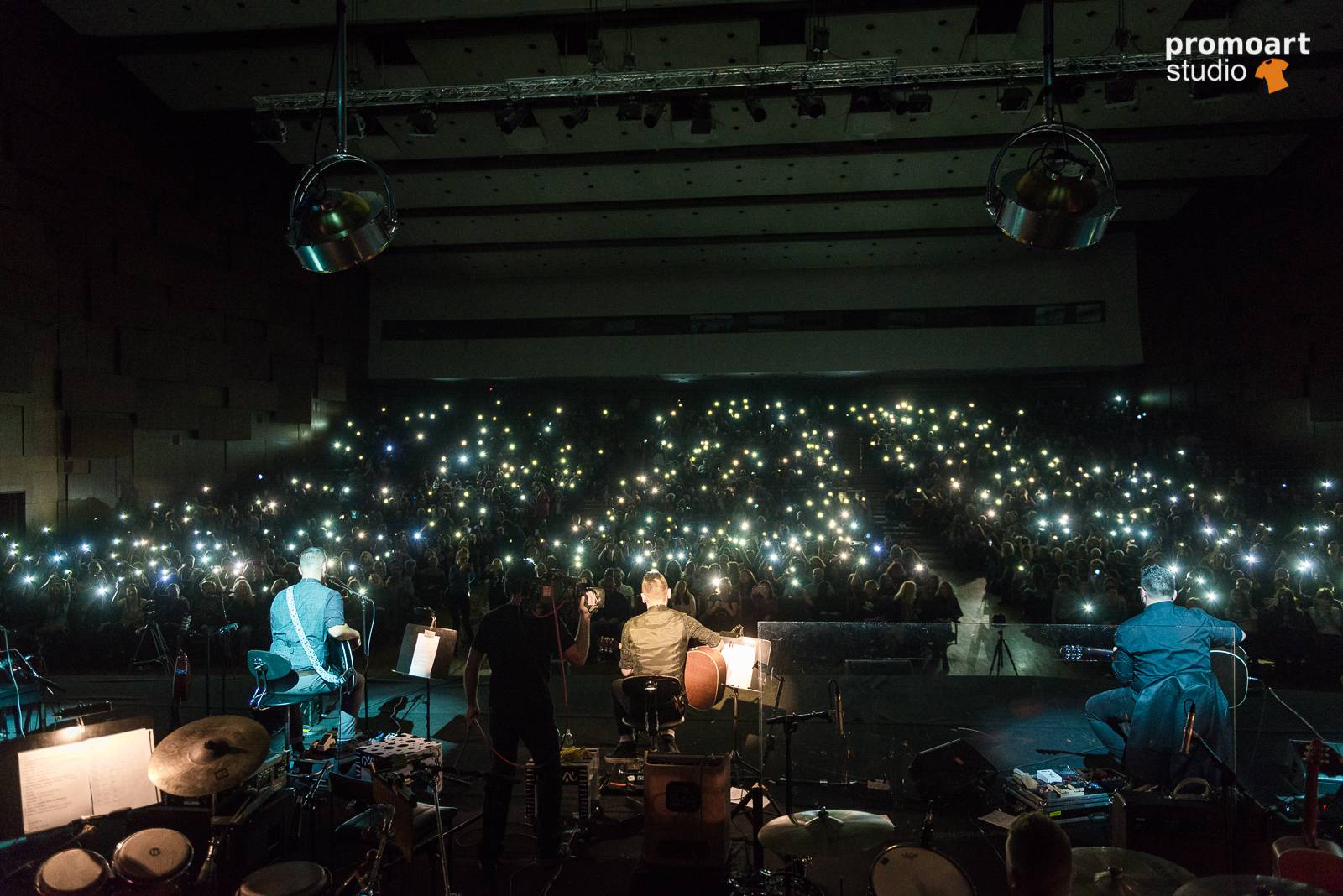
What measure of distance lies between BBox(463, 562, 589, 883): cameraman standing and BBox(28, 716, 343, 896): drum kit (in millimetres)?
977

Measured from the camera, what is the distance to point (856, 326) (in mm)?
18734

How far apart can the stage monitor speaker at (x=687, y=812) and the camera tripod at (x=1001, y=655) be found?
10.8ft

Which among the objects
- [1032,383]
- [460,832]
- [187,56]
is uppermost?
[187,56]

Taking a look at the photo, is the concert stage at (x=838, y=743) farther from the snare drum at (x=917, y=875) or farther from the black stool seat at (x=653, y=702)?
the snare drum at (x=917, y=875)

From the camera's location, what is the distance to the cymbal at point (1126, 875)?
90.4 inches

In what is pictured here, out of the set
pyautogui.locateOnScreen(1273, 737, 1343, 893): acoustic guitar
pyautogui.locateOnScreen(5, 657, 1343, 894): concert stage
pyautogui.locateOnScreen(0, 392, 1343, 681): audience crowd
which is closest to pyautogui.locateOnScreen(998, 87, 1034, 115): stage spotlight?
pyautogui.locateOnScreen(0, 392, 1343, 681): audience crowd

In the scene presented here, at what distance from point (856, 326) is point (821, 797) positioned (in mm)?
15423

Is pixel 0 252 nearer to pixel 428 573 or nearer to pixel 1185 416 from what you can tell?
pixel 428 573

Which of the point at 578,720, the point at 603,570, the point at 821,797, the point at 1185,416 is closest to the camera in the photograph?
the point at 821,797

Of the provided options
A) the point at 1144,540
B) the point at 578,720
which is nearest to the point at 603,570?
the point at 578,720

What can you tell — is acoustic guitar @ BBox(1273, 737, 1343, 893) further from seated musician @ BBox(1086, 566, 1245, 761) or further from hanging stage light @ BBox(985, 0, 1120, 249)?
hanging stage light @ BBox(985, 0, 1120, 249)

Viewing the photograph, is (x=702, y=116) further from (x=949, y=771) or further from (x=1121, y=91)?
(x=949, y=771)

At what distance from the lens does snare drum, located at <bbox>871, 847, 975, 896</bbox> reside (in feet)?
8.51

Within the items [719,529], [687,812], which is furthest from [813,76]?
[687,812]
